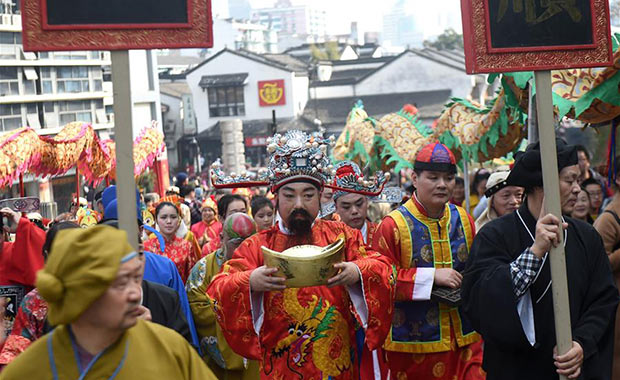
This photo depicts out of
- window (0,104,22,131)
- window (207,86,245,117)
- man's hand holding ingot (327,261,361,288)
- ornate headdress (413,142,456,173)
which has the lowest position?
man's hand holding ingot (327,261,361,288)

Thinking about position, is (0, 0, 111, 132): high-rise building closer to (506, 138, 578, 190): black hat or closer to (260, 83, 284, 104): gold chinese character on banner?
(260, 83, 284, 104): gold chinese character on banner

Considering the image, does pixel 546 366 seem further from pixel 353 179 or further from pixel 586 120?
pixel 586 120

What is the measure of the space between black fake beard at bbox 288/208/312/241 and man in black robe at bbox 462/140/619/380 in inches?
33.5

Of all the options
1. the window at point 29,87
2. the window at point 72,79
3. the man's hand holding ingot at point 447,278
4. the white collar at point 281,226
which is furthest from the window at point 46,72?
the white collar at point 281,226

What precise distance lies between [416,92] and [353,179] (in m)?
42.5

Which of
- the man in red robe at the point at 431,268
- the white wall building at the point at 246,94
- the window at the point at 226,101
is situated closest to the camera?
the man in red robe at the point at 431,268

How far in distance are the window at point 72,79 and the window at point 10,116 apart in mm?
2658

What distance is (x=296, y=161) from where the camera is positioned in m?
5.09

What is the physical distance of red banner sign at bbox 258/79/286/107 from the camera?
48.9 meters

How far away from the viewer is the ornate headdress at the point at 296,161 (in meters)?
5.09

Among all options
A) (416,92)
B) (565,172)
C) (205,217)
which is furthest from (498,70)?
(416,92)

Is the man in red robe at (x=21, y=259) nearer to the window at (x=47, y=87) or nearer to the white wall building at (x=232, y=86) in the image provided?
the window at (x=47, y=87)

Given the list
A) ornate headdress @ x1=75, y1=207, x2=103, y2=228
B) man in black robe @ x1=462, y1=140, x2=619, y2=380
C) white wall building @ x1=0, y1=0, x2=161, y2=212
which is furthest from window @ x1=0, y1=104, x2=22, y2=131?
man in black robe @ x1=462, y1=140, x2=619, y2=380

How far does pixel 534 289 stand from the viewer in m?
4.54
